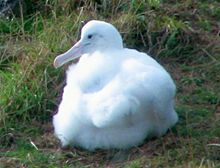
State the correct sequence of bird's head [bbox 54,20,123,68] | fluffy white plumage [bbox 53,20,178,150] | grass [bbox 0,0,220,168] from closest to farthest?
fluffy white plumage [bbox 53,20,178,150], grass [bbox 0,0,220,168], bird's head [bbox 54,20,123,68]

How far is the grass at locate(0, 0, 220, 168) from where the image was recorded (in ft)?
20.2

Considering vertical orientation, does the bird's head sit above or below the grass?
above

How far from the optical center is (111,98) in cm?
594

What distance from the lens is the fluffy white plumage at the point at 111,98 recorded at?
5.93 m

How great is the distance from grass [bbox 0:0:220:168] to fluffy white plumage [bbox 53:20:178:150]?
0.11m

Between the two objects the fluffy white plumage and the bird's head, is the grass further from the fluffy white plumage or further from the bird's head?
the bird's head

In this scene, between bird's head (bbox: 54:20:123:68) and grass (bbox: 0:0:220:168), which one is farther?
bird's head (bbox: 54:20:123:68)

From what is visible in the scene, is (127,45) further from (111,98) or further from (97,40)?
(111,98)

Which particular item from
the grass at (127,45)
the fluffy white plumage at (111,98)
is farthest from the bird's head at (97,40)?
the grass at (127,45)

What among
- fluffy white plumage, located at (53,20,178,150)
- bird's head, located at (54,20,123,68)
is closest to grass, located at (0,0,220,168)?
fluffy white plumage, located at (53,20,178,150)

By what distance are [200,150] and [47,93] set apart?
1275 millimetres

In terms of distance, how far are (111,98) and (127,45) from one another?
1678mm

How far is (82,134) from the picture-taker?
6223 millimetres

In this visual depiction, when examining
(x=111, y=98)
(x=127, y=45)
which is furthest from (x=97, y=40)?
(x=127, y=45)
